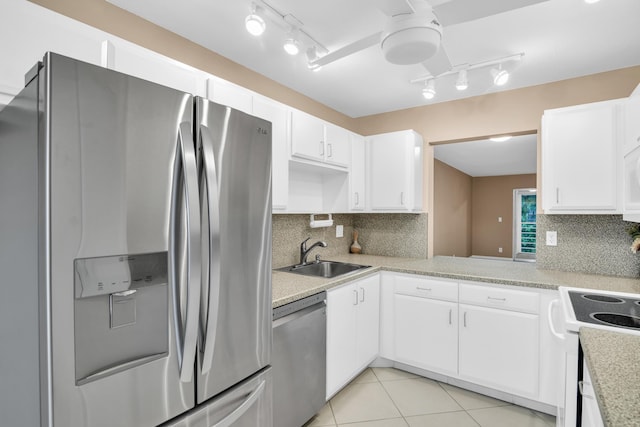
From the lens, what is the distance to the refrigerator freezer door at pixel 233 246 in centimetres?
113

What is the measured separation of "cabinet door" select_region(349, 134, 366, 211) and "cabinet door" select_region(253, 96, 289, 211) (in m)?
0.96

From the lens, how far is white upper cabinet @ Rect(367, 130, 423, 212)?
3043 mm

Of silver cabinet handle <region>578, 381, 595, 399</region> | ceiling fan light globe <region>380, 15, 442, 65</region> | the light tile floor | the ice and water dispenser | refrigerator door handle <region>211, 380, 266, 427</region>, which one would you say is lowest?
the light tile floor

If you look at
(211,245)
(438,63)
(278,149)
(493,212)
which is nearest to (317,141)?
(278,149)

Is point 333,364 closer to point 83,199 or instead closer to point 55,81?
point 83,199

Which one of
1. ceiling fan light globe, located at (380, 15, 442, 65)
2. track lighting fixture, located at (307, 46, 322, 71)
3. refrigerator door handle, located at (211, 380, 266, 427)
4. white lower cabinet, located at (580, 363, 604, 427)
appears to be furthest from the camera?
track lighting fixture, located at (307, 46, 322, 71)

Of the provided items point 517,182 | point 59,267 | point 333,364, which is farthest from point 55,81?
point 517,182

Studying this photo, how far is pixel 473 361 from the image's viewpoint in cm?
237

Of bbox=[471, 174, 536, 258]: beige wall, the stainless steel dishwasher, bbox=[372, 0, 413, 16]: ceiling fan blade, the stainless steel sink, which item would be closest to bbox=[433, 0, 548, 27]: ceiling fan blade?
bbox=[372, 0, 413, 16]: ceiling fan blade

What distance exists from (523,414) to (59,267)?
2778 mm

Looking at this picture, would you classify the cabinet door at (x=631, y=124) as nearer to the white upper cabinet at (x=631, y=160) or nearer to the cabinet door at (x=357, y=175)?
the white upper cabinet at (x=631, y=160)

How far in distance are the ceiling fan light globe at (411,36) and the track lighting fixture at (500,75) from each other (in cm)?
115

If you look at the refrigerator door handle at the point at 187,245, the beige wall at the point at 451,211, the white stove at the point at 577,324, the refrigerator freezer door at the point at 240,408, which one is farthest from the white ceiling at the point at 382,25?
the beige wall at the point at 451,211

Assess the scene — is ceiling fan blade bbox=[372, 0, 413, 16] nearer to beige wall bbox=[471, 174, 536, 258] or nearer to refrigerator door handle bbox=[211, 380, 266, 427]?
refrigerator door handle bbox=[211, 380, 266, 427]
